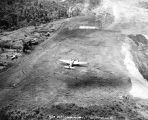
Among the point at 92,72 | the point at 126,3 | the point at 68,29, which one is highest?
the point at 126,3

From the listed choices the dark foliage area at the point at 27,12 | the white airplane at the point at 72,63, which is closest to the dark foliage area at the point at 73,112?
the white airplane at the point at 72,63

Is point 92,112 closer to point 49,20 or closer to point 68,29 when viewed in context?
point 68,29

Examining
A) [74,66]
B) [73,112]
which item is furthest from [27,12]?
[73,112]

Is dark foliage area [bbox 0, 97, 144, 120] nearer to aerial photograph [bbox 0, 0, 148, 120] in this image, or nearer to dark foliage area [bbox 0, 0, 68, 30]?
aerial photograph [bbox 0, 0, 148, 120]

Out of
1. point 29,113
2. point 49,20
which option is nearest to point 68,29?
point 49,20

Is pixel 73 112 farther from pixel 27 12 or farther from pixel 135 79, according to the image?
pixel 27 12

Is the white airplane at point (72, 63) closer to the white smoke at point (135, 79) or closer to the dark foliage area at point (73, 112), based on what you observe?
the white smoke at point (135, 79)
